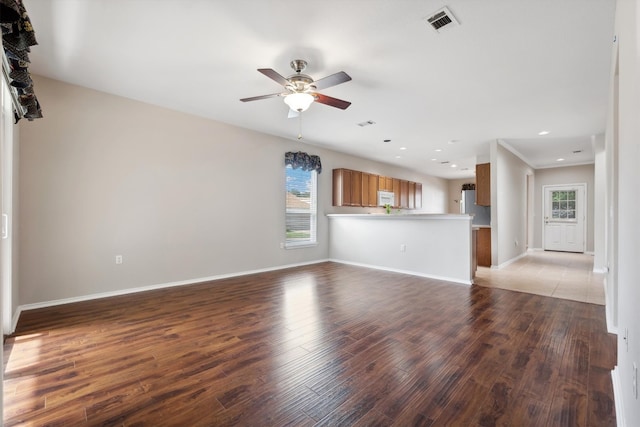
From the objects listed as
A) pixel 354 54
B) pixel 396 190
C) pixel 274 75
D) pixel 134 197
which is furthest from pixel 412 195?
pixel 134 197

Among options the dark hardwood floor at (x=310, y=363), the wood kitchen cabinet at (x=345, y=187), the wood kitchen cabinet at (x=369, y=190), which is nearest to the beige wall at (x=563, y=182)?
the wood kitchen cabinet at (x=369, y=190)

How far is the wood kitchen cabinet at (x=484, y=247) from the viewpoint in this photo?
5.89m

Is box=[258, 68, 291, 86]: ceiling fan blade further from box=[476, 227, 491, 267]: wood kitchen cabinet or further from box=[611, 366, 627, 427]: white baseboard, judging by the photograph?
box=[476, 227, 491, 267]: wood kitchen cabinet

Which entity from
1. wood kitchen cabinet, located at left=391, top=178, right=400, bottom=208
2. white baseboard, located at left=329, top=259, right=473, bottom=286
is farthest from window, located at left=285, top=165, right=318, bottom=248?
wood kitchen cabinet, located at left=391, top=178, right=400, bottom=208

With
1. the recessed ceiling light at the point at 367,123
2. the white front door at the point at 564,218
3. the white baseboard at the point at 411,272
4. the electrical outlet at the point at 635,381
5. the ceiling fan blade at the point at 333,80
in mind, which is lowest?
the white baseboard at the point at 411,272

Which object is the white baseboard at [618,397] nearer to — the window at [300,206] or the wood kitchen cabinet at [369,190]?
the window at [300,206]

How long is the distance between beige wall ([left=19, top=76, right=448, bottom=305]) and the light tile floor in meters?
3.92

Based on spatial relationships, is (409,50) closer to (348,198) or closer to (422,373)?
(422,373)

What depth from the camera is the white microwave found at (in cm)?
780

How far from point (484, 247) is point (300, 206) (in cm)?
386

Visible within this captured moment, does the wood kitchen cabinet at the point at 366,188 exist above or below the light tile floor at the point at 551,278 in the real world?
above

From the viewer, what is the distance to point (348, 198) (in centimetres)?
675

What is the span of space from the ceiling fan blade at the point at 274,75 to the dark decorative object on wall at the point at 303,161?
283 cm

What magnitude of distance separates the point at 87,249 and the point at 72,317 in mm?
883
